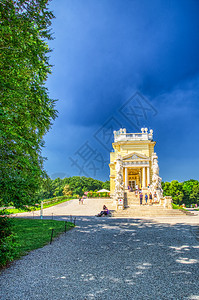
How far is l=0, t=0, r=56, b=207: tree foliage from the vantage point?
5820 millimetres

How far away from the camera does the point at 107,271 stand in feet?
17.8

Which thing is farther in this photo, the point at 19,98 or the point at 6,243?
the point at 19,98

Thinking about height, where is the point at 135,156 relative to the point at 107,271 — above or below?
above

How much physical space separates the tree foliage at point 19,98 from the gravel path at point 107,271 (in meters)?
1.98

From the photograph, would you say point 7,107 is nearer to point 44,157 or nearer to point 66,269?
point 44,157

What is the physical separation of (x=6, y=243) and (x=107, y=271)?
283cm

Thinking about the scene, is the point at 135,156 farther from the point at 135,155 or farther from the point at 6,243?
the point at 6,243

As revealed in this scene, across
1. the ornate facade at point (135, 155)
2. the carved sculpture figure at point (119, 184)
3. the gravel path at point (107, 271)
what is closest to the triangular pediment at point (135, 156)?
the ornate facade at point (135, 155)

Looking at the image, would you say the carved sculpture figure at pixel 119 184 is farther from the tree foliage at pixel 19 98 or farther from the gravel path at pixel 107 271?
the tree foliage at pixel 19 98

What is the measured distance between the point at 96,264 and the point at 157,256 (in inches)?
85.7

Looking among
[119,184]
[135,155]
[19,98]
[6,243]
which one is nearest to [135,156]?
[135,155]

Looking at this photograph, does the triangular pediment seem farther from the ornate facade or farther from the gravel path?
the gravel path

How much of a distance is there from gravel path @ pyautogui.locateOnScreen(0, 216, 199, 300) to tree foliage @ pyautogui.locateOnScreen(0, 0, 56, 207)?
1976 millimetres

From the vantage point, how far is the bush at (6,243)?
200 inches
